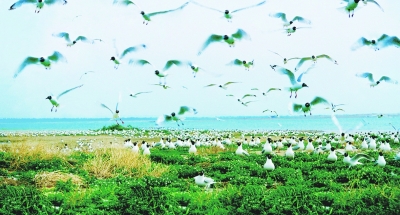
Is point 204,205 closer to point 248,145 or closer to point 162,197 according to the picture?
point 162,197

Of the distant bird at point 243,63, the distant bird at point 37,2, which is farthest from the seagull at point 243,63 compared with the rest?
the distant bird at point 37,2

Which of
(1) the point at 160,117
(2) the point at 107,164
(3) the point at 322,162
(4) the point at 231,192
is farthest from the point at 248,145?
(4) the point at 231,192

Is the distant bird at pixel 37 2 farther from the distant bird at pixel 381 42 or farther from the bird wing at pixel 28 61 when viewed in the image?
the distant bird at pixel 381 42

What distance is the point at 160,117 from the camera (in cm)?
1098

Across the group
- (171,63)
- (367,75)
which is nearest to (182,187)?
(171,63)

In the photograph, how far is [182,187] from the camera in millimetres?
10727

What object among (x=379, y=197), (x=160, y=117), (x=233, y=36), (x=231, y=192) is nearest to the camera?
(x=379, y=197)

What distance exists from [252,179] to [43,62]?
6957 mm

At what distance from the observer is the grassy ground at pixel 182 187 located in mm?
7973

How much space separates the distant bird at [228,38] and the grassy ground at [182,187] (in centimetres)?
398

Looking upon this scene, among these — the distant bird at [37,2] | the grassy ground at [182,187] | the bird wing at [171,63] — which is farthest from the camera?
the bird wing at [171,63]

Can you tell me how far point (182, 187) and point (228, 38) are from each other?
4.62m

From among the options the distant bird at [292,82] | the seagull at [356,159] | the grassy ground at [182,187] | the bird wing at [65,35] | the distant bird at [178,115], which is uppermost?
the bird wing at [65,35]

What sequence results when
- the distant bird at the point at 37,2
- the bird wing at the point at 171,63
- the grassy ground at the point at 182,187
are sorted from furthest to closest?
the bird wing at the point at 171,63, the distant bird at the point at 37,2, the grassy ground at the point at 182,187
